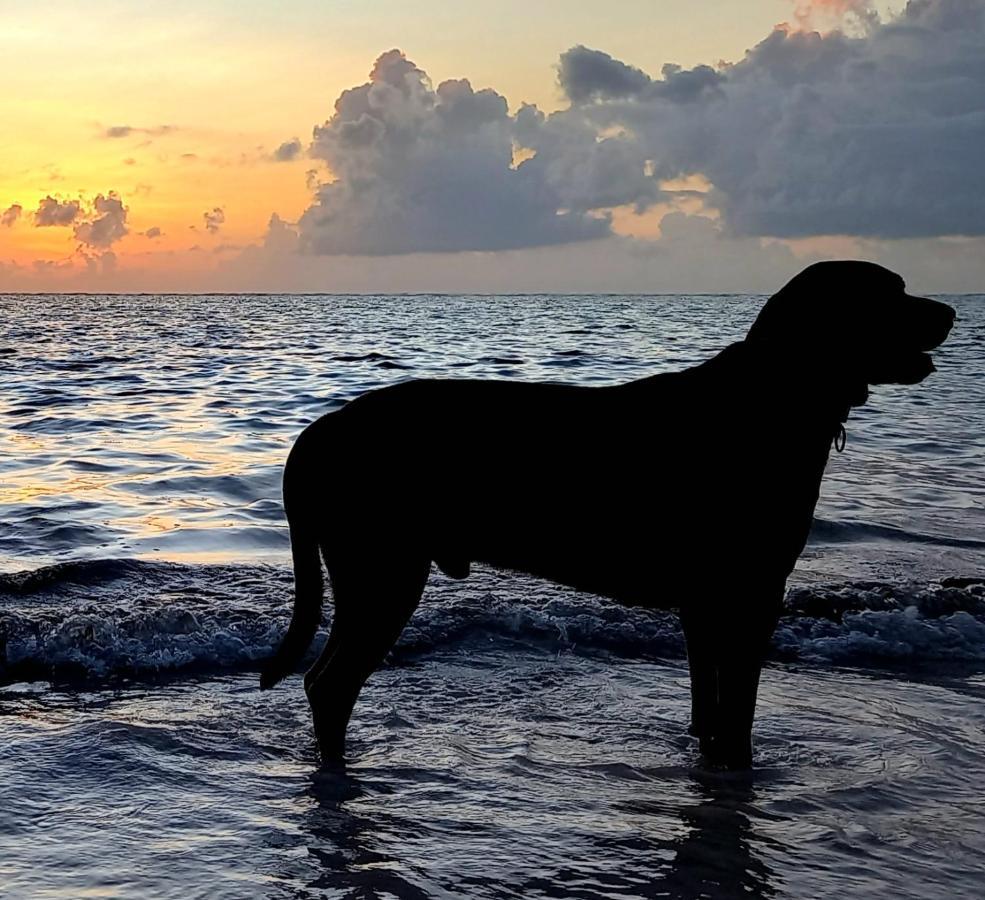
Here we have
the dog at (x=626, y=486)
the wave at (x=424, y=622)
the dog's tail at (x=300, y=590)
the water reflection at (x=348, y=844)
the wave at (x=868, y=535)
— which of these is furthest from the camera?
the wave at (x=868, y=535)

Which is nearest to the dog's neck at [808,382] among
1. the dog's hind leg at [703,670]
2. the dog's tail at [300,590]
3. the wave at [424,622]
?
the dog's hind leg at [703,670]

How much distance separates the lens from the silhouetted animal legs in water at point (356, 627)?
4309 mm

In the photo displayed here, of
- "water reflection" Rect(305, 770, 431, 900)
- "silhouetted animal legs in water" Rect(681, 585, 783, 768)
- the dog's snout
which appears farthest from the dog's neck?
"water reflection" Rect(305, 770, 431, 900)

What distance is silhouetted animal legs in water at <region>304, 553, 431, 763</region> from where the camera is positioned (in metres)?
4.31

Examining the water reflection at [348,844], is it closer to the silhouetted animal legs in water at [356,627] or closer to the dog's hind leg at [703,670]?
the silhouetted animal legs in water at [356,627]

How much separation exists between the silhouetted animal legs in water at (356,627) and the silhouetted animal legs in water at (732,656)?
1.07 meters

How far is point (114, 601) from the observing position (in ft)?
22.3

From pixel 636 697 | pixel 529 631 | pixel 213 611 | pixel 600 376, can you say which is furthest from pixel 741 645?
pixel 600 376

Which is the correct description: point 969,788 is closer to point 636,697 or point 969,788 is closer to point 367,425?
point 636,697

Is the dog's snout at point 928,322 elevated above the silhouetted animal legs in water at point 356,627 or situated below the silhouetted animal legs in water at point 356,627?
above

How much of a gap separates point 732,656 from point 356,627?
1418 mm

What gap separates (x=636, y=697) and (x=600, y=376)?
17.6m

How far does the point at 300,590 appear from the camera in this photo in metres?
4.55

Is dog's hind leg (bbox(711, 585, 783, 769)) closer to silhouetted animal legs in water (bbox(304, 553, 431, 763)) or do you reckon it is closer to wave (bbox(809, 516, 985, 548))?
silhouetted animal legs in water (bbox(304, 553, 431, 763))
